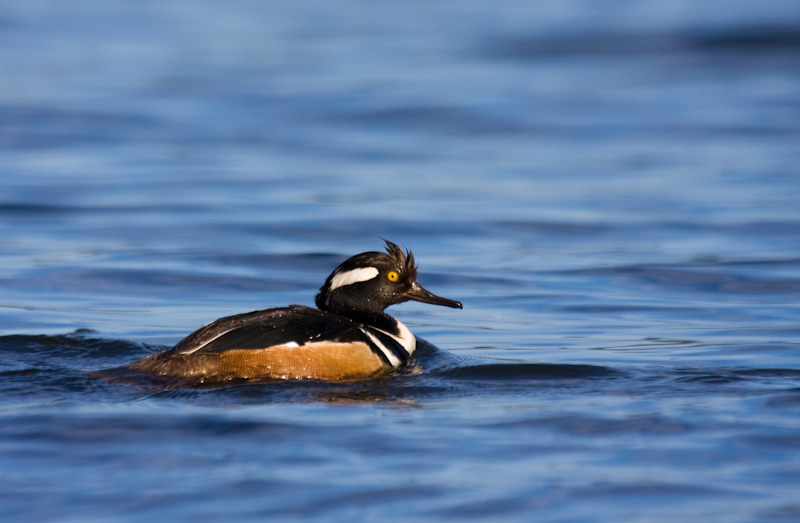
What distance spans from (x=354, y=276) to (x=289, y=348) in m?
1.16

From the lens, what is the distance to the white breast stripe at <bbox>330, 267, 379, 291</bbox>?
363 inches

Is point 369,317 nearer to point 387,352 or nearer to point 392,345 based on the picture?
point 392,345

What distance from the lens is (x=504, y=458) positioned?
6430 millimetres

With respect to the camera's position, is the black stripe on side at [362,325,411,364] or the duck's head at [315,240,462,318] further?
the duck's head at [315,240,462,318]

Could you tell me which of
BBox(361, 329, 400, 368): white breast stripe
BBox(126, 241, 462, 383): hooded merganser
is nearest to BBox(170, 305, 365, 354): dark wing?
BBox(126, 241, 462, 383): hooded merganser

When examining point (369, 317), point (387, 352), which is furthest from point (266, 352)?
point (369, 317)

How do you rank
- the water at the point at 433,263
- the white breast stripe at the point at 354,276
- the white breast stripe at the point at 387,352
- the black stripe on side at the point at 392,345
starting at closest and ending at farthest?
the water at the point at 433,263, the white breast stripe at the point at 387,352, the black stripe on side at the point at 392,345, the white breast stripe at the point at 354,276

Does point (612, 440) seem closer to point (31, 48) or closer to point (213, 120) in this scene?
point (213, 120)

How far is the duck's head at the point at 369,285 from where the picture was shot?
923 centimetres

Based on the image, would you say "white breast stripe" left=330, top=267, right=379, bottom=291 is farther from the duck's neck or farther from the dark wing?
the dark wing

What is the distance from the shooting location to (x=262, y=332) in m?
8.23

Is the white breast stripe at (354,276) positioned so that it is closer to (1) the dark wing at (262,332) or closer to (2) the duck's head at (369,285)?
(2) the duck's head at (369,285)

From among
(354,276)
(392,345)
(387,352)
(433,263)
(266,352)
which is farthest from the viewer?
(433,263)

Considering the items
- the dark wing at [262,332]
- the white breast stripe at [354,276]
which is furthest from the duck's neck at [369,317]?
the dark wing at [262,332]
